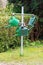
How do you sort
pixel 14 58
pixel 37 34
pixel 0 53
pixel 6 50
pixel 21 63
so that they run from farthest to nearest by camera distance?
1. pixel 37 34
2. pixel 6 50
3. pixel 0 53
4. pixel 14 58
5. pixel 21 63

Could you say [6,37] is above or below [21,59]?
above

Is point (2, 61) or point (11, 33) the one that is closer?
point (2, 61)

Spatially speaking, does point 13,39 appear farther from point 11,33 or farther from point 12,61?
point 12,61

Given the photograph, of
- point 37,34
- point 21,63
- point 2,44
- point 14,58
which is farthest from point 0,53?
point 37,34

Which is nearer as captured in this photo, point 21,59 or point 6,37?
point 21,59

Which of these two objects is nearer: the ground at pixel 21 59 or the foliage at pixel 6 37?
the ground at pixel 21 59

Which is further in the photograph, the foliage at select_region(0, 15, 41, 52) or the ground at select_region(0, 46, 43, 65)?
the foliage at select_region(0, 15, 41, 52)

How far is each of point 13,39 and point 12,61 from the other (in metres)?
3.00

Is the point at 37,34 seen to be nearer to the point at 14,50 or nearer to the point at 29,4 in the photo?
the point at 29,4

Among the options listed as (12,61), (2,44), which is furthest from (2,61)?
(2,44)

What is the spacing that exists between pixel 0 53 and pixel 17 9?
5513 millimetres

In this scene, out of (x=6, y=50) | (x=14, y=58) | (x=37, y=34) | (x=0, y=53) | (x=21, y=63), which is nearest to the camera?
(x=21, y=63)

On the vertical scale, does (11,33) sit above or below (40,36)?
above

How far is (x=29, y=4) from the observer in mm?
16750
